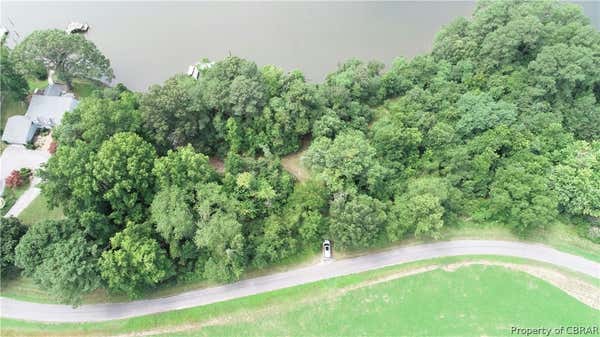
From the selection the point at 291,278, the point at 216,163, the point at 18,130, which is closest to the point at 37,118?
the point at 18,130

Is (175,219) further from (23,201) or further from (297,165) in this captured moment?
(23,201)

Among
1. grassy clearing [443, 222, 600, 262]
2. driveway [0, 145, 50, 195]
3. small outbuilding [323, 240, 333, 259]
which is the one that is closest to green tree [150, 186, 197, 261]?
small outbuilding [323, 240, 333, 259]

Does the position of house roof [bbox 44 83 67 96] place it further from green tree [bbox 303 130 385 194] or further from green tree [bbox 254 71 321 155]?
green tree [bbox 303 130 385 194]

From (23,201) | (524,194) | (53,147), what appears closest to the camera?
(524,194)

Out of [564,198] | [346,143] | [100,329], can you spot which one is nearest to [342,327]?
[346,143]

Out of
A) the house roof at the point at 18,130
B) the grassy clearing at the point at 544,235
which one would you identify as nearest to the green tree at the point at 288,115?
the grassy clearing at the point at 544,235

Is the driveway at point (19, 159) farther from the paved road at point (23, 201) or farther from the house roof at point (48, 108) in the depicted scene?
the house roof at point (48, 108)
